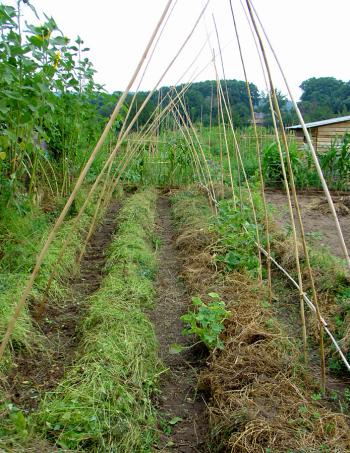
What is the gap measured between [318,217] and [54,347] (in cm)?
516

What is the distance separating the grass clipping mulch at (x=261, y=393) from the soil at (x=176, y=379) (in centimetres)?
10

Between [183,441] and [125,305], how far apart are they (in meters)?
1.22

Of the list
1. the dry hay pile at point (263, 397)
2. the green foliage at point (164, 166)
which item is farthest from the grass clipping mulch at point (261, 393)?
the green foliage at point (164, 166)

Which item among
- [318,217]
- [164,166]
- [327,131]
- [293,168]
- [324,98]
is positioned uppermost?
[324,98]

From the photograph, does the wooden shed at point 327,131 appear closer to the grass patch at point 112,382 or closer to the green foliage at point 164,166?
the green foliage at point 164,166

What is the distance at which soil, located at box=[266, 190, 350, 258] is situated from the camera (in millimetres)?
5390

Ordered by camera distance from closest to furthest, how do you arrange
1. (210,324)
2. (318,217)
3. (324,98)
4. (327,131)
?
(210,324), (318,217), (327,131), (324,98)

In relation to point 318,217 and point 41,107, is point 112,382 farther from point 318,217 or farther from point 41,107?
point 318,217

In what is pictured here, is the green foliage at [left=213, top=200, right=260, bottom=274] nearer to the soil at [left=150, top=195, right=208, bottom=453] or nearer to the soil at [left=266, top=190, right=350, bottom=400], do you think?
the soil at [left=266, top=190, right=350, bottom=400]

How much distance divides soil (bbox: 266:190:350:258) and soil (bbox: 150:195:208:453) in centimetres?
201

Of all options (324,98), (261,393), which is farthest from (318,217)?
(324,98)

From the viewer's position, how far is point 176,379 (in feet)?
8.80

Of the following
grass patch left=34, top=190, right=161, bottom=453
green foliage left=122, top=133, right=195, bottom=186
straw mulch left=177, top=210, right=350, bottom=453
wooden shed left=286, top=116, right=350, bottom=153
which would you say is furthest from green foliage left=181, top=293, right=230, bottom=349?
wooden shed left=286, top=116, right=350, bottom=153

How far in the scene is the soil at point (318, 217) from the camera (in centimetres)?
539
